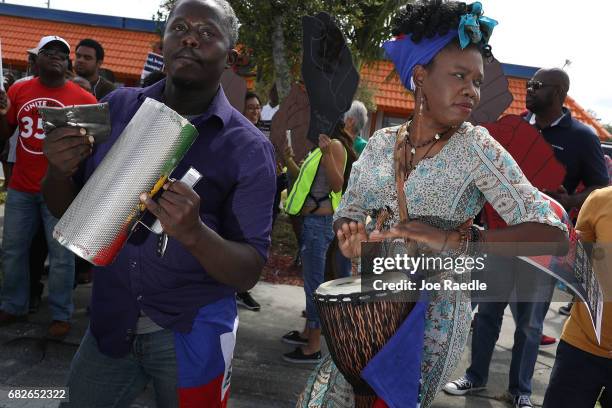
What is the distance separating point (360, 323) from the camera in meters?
1.64

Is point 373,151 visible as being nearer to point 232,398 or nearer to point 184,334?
point 184,334

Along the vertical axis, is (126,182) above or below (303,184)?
above

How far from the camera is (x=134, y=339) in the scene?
1.80 m

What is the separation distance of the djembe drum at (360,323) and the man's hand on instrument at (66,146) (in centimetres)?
81

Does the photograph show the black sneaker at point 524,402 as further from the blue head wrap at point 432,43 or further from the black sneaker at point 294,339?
the blue head wrap at point 432,43

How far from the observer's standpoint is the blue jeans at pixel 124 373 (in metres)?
1.78

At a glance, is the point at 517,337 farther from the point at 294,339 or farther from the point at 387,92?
the point at 387,92

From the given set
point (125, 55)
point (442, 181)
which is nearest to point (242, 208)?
point (442, 181)

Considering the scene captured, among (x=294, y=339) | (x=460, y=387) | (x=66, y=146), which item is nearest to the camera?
(x=66, y=146)

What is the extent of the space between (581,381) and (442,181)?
1.28 m

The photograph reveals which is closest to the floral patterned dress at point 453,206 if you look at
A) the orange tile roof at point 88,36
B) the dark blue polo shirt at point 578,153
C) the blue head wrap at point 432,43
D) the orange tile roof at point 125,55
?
the blue head wrap at point 432,43

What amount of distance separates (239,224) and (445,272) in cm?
65

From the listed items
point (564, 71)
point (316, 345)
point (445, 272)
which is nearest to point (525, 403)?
point (316, 345)

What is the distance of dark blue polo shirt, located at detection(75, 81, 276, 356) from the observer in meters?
1.73
